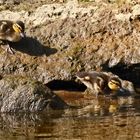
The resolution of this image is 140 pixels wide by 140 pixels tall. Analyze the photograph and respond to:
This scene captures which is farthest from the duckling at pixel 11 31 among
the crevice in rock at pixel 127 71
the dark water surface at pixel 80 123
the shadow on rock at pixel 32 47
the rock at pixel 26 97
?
the rock at pixel 26 97

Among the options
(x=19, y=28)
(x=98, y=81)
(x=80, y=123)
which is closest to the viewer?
(x=80, y=123)

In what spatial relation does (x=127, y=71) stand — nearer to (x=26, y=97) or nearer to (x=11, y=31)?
(x=11, y=31)

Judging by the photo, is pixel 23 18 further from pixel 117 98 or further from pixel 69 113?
pixel 69 113

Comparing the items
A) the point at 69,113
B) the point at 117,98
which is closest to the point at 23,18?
the point at 117,98

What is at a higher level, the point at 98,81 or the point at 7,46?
the point at 7,46

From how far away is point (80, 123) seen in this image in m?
7.60

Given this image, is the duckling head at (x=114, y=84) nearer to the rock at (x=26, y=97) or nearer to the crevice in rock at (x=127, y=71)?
the crevice in rock at (x=127, y=71)

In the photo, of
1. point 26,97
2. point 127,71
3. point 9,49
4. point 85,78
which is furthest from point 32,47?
point 26,97

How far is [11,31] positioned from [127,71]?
2008 mm

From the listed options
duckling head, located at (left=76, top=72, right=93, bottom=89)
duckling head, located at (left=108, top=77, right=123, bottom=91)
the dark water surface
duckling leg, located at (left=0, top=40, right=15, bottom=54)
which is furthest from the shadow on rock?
the dark water surface

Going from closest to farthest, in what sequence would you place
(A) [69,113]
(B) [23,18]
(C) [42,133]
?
(C) [42,133] → (A) [69,113] → (B) [23,18]

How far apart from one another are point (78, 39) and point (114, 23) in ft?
2.12

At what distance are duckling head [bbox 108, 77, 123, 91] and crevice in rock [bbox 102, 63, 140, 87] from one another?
0.37m

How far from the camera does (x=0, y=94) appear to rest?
8688mm
